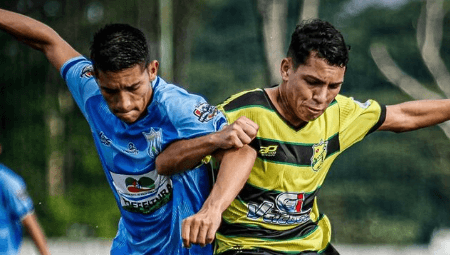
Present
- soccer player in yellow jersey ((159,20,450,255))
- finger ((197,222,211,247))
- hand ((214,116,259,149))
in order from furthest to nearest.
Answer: soccer player in yellow jersey ((159,20,450,255)) → hand ((214,116,259,149)) → finger ((197,222,211,247))

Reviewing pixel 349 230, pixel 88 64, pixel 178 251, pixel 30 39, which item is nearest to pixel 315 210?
pixel 178 251

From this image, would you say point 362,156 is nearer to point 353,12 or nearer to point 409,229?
point 409,229

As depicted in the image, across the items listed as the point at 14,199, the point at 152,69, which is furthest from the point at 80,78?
the point at 14,199

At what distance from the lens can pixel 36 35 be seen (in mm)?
3578

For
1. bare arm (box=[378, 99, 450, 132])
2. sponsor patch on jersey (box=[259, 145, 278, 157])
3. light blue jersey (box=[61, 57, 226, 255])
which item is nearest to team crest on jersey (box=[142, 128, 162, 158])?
light blue jersey (box=[61, 57, 226, 255])

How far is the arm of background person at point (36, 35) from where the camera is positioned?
11.7 feet

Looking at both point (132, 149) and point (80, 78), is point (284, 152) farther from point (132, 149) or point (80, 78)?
point (80, 78)

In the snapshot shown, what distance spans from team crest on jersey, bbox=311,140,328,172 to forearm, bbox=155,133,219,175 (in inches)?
23.5

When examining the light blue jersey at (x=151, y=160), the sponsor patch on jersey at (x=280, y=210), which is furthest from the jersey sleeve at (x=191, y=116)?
the sponsor patch on jersey at (x=280, y=210)

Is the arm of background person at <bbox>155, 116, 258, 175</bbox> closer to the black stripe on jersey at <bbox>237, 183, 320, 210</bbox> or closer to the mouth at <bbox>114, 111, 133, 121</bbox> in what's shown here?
the mouth at <bbox>114, 111, 133, 121</bbox>

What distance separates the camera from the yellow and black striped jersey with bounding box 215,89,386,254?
3346mm

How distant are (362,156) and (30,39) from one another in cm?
492

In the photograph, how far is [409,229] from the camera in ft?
25.4

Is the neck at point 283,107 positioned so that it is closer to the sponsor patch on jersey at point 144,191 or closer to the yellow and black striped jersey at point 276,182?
the yellow and black striped jersey at point 276,182
